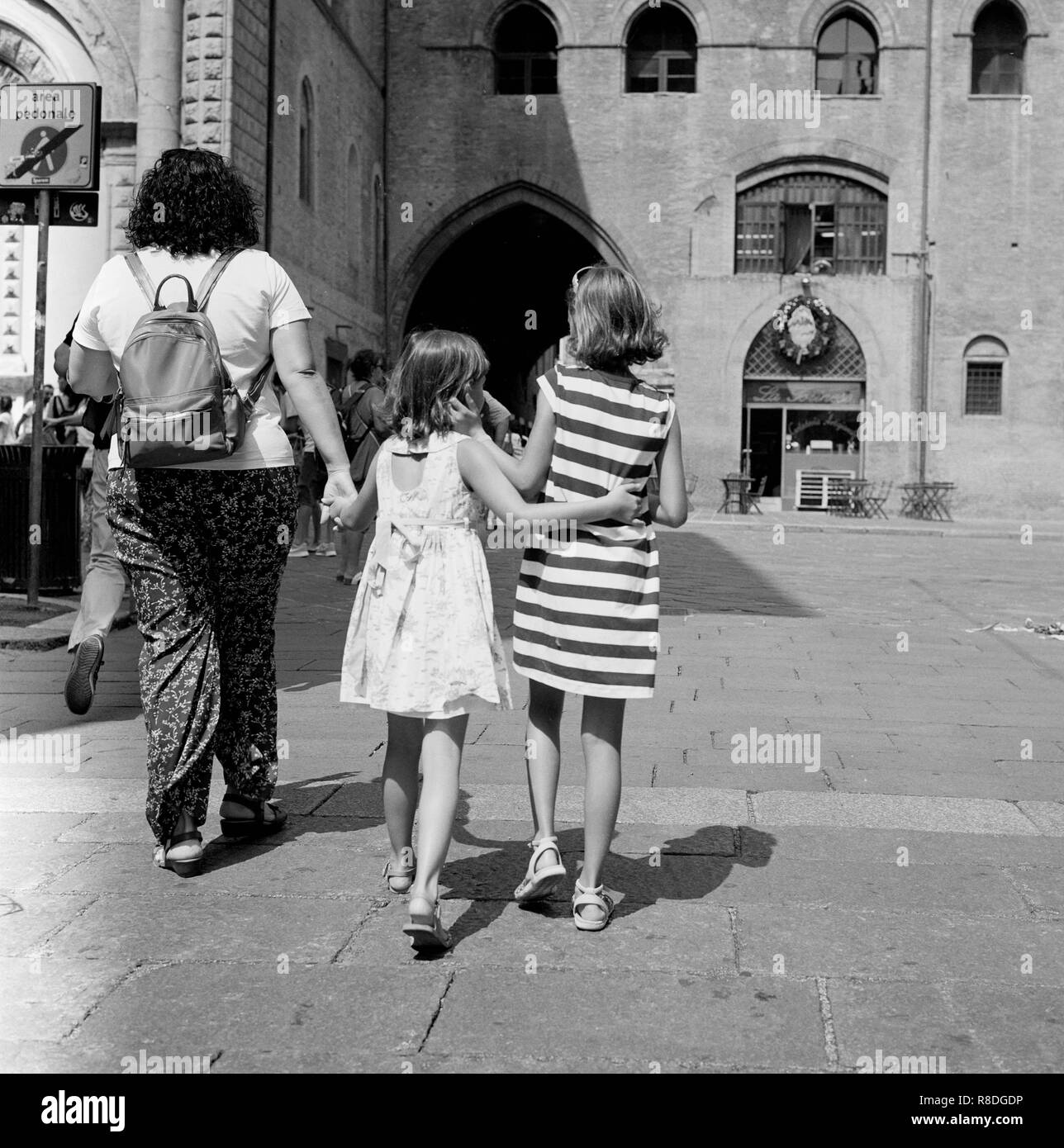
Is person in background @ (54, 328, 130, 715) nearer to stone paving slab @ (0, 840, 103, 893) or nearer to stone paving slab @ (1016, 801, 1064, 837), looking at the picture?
stone paving slab @ (0, 840, 103, 893)

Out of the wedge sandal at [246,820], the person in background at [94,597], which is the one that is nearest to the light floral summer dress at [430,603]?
the wedge sandal at [246,820]

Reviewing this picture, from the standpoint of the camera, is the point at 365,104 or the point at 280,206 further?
the point at 365,104

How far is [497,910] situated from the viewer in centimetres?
392

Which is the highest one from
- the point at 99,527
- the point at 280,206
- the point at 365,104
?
the point at 365,104

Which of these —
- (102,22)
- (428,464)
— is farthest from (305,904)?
(102,22)

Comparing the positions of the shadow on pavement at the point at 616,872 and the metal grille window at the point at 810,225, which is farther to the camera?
the metal grille window at the point at 810,225

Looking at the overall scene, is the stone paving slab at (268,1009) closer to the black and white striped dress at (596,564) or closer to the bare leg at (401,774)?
the bare leg at (401,774)

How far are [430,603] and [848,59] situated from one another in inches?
1222

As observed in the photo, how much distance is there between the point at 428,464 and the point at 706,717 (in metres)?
3.43

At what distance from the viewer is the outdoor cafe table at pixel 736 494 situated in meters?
30.9

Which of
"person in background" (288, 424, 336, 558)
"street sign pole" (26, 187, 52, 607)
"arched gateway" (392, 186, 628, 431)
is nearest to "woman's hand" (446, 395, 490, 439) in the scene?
"street sign pole" (26, 187, 52, 607)

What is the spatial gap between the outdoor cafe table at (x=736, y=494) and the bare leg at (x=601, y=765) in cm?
2693
